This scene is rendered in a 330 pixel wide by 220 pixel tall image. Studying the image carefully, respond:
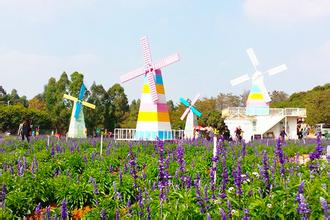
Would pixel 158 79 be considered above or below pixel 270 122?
above

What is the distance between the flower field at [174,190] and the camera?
401 cm

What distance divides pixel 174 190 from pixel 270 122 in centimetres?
4138

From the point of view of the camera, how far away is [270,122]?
44.8 meters

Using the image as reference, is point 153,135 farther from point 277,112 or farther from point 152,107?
point 277,112

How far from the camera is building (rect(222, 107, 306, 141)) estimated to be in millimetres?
44438

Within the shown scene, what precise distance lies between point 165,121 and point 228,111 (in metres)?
24.9

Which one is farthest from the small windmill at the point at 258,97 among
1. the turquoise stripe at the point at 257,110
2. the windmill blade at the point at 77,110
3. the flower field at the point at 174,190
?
the flower field at the point at 174,190

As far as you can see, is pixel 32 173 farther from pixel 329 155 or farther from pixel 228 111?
pixel 228 111

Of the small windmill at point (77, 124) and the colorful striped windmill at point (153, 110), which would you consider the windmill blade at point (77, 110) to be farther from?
the colorful striped windmill at point (153, 110)

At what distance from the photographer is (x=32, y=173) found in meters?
6.86

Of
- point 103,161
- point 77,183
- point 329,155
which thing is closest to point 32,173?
point 77,183

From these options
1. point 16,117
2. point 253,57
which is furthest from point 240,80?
point 16,117

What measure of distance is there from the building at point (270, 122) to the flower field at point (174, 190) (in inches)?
1340

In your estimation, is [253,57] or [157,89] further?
[253,57]
